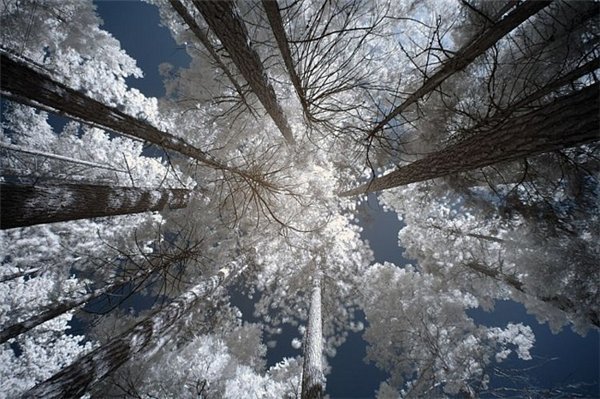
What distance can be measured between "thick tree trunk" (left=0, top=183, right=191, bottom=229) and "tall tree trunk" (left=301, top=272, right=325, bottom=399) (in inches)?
164

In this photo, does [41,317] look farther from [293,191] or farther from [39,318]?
[293,191]

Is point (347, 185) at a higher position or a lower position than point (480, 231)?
higher

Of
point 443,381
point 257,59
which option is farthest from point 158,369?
point 443,381

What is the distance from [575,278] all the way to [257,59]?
718 centimetres

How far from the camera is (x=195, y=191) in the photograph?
702cm

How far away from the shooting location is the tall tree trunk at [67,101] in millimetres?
2351

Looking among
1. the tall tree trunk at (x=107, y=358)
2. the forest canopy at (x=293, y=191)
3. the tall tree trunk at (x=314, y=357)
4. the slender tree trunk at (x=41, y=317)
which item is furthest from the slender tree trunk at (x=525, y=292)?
the slender tree trunk at (x=41, y=317)

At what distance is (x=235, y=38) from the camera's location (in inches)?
129

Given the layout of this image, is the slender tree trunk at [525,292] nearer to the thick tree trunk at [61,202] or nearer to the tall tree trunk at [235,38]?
the tall tree trunk at [235,38]

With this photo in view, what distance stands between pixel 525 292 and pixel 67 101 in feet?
34.3

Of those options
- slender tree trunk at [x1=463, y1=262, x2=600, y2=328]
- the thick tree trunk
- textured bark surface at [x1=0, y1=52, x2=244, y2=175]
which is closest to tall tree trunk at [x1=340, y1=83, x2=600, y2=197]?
textured bark surface at [x1=0, y1=52, x2=244, y2=175]

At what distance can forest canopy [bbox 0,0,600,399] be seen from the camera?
325cm

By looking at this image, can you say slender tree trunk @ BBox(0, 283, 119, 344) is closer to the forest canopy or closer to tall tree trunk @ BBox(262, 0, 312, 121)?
the forest canopy

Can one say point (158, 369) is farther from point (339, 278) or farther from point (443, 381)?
point (443, 381)
